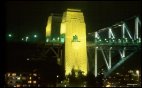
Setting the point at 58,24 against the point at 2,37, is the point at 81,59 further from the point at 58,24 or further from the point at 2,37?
the point at 2,37

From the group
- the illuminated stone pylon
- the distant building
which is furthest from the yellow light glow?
the distant building

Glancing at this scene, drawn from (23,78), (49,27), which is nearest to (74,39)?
(49,27)

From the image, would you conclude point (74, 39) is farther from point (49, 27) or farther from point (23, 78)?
point (23, 78)

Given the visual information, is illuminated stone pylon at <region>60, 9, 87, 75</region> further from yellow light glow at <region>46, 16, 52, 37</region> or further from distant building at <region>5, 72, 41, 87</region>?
yellow light glow at <region>46, 16, 52, 37</region>

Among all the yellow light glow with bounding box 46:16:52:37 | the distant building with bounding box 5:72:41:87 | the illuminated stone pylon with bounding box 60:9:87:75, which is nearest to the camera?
the illuminated stone pylon with bounding box 60:9:87:75

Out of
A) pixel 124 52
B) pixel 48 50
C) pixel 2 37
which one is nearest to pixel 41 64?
pixel 48 50

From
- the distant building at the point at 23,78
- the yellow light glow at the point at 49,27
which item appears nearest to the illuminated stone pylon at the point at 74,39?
the distant building at the point at 23,78

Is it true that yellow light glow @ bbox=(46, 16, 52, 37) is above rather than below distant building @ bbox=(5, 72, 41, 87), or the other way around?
above

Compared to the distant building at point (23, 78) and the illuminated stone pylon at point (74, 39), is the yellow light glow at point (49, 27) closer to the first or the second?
the illuminated stone pylon at point (74, 39)
